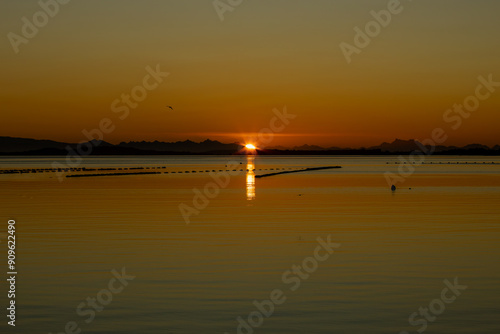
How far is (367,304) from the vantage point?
1739 cm

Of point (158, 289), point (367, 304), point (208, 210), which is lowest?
point (367, 304)

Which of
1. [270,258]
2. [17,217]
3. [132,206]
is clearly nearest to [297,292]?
[270,258]

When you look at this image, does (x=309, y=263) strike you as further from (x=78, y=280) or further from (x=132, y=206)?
(x=132, y=206)

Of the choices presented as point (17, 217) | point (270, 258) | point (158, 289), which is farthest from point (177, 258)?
point (17, 217)

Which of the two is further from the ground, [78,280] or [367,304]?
[78,280]

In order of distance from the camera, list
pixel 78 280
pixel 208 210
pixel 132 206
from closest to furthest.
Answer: pixel 78 280, pixel 208 210, pixel 132 206

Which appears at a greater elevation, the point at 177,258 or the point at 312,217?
the point at 312,217

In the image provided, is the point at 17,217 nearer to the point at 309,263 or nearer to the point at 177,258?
the point at 177,258

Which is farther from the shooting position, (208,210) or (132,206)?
(132,206)

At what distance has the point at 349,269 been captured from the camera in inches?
867

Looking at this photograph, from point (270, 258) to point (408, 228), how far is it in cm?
1110

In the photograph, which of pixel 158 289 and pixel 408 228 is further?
pixel 408 228

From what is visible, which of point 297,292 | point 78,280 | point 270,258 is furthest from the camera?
point 270,258

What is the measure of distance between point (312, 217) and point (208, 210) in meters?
7.52
